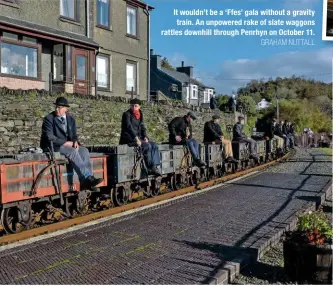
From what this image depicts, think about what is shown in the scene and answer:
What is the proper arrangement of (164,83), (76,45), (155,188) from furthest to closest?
(164,83) < (76,45) < (155,188)

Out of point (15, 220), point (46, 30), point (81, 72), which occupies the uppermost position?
point (46, 30)

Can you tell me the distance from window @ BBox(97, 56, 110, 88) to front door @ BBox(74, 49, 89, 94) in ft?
4.58

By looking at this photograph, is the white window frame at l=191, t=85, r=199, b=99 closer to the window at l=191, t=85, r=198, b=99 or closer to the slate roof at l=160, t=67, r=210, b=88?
the window at l=191, t=85, r=198, b=99

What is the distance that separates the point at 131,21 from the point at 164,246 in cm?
2163

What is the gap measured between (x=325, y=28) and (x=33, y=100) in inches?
429

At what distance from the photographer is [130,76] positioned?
26.1 meters

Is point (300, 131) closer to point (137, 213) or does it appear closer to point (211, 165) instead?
point (211, 165)

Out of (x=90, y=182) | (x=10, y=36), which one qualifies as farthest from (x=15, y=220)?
(x=10, y=36)

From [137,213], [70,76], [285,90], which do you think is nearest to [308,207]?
[137,213]

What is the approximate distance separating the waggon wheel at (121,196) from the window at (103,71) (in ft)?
47.8

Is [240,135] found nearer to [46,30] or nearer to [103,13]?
[46,30]

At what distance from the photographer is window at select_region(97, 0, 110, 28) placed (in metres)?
23.1

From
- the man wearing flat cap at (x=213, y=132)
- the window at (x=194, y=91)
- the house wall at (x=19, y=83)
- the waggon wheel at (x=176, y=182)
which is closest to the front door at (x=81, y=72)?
the house wall at (x=19, y=83)

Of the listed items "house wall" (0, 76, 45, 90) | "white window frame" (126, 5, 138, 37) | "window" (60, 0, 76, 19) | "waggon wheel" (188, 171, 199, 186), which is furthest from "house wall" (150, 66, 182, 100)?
"waggon wheel" (188, 171, 199, 186)
